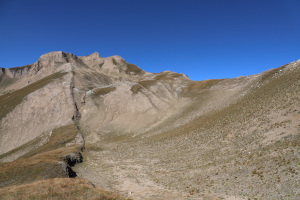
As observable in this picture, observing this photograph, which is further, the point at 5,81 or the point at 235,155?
the point at 5,81

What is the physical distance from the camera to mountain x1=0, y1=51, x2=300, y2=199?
20.8 m

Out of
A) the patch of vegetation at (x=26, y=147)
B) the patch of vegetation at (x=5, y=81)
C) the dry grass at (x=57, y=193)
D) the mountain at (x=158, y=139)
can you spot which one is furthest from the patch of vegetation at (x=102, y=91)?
the patch of vegetation at (x=5, y=81)

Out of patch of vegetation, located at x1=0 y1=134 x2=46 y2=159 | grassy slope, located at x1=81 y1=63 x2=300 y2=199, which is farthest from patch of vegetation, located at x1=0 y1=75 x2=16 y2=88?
grassy slope, located at x1=81 y1=63 x2=300 y2=199

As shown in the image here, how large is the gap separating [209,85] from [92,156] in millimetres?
71381

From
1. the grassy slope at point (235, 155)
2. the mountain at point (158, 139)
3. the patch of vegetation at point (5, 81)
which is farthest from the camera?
the patch of vegetation at point (5, 81)

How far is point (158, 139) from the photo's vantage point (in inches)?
2042

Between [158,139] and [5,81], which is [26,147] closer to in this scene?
[158,139]

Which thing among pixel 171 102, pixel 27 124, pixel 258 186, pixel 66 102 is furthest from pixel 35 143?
pixel 258 186

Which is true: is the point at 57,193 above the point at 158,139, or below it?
above

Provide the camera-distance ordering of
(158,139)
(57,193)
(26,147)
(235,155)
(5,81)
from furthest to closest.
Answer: (5,81), (26,147), (158,139), (235,155), (57,193)

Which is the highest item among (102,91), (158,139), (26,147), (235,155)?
(102,91)

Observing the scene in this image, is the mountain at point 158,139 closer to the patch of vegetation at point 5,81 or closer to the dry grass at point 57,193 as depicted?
the dry grass at point 57,193

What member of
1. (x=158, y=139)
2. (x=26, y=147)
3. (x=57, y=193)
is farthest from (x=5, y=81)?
(x=57, y=193)

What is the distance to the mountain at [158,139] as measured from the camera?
2077 cm
